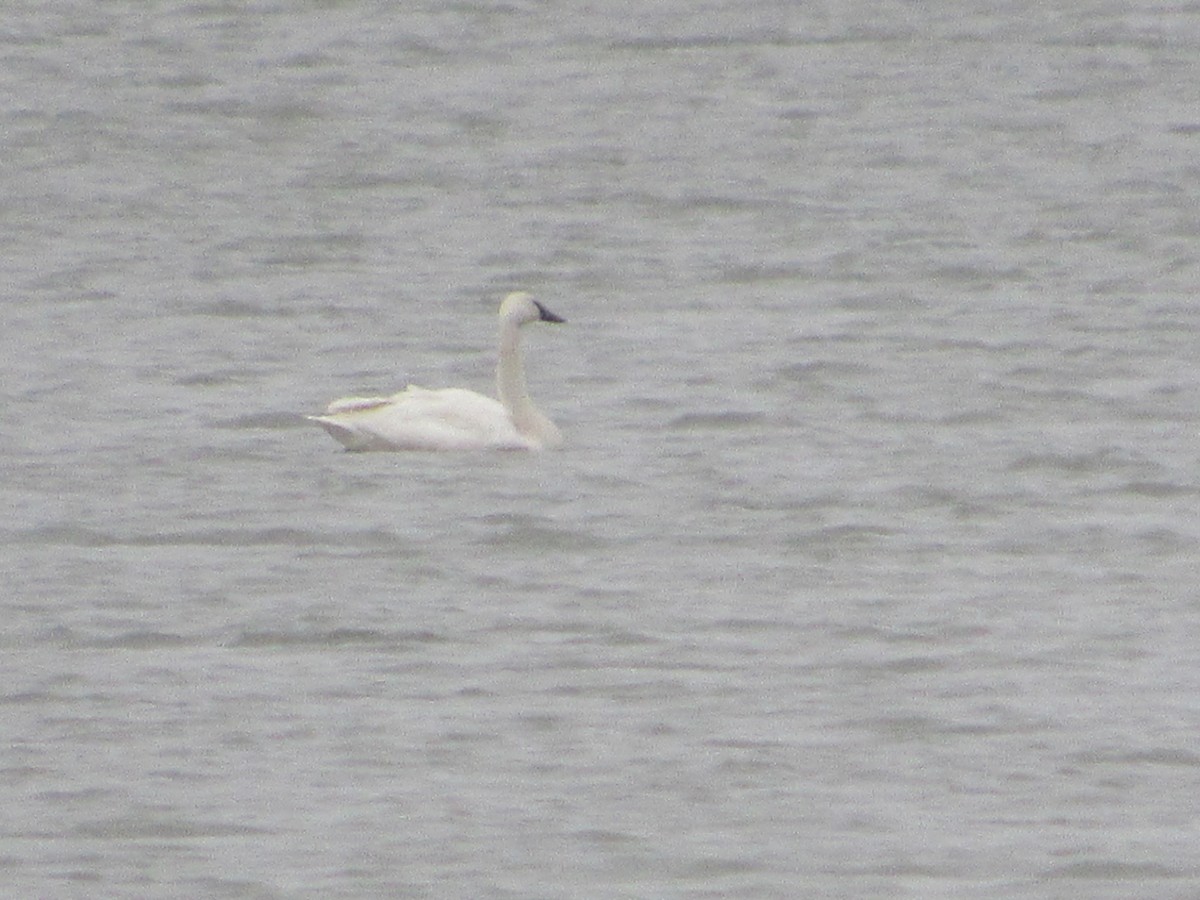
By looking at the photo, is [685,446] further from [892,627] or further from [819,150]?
[819,150]

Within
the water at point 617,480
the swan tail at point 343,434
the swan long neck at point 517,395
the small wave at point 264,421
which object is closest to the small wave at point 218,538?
the water at point 617,480

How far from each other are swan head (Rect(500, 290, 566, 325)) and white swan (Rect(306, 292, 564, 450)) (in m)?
0.32

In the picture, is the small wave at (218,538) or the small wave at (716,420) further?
the small wave at (716,420)

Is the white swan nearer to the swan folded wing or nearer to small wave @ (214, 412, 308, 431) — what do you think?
the swan folded wing

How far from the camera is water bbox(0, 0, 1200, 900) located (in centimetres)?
935

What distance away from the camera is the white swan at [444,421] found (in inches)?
578

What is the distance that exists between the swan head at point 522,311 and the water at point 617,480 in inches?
19.3

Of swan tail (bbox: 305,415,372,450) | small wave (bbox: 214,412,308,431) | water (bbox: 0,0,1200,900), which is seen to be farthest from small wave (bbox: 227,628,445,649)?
small wave (bbox: 214,412,308,431)

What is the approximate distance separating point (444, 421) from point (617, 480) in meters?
0.95

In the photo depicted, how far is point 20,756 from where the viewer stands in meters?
9.91

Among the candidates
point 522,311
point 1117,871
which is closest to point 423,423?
point 522,311

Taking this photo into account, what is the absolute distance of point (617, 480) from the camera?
46.7 feet

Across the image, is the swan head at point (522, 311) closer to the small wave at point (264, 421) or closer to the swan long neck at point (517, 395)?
the swan long neck at point (517, 395)

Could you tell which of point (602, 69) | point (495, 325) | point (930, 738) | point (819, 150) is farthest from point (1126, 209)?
point (930, 738)
